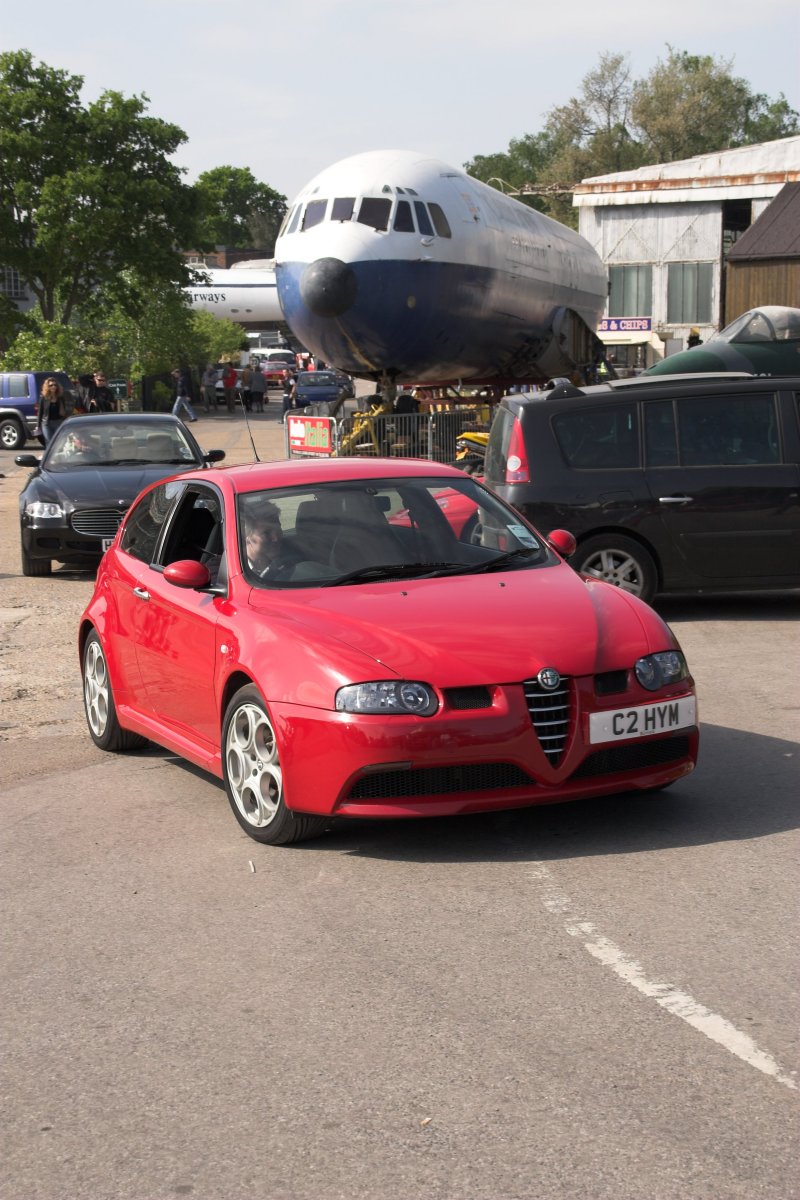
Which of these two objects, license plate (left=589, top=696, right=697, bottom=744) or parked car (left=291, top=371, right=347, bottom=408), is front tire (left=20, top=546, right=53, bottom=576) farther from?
parked car (left=291, top=371, right=347, bottom=408)

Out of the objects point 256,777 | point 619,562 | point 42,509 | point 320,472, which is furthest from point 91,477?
point 256,777

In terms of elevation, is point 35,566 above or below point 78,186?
below

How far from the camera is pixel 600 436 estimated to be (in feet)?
42.8

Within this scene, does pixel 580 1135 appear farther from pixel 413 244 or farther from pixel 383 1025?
pixel 413 244

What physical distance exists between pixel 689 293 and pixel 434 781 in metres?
58.0

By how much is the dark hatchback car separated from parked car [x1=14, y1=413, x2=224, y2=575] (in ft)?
15.5

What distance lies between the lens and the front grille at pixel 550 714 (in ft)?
20.7

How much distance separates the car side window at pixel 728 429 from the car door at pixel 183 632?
5844 mm

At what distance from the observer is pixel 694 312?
62.2 m

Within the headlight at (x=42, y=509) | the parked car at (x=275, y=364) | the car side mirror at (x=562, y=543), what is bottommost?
the headlight at (x=42, y=509)

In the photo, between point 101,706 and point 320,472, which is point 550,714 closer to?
point 320,472

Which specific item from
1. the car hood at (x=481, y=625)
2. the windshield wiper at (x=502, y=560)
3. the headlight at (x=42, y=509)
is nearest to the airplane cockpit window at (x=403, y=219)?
the headlight at (x=42, y=509)

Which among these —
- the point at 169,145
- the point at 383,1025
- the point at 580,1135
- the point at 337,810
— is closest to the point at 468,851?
the point at 337,810

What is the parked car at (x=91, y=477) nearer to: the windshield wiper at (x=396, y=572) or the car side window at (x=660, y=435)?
the car side window at (x=660, y=435)
